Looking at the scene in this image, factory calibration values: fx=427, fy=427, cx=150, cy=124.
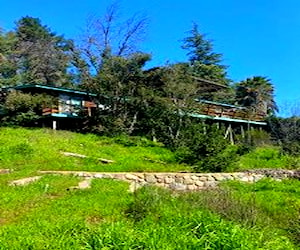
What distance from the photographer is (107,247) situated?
483cm

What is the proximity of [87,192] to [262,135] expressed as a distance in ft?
78.5

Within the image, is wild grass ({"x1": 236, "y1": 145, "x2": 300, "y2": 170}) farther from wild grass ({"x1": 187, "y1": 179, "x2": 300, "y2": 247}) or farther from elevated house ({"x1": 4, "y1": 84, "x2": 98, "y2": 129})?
elevated house ({"x1": 4, "y1": 84, "x2": 98, "y2": 129})

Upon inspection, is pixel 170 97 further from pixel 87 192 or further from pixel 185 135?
pixel 87 192

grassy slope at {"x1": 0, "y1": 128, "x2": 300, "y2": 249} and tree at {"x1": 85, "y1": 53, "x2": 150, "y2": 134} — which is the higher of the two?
tree at {"x1": 85, "y1": 53, "x2": 150, "y2": 134}

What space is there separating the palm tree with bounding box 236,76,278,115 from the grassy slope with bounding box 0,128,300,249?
1033 inches

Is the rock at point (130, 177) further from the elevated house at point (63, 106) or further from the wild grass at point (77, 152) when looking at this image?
the elevated house at point (63, 106)

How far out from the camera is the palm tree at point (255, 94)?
38500 mm

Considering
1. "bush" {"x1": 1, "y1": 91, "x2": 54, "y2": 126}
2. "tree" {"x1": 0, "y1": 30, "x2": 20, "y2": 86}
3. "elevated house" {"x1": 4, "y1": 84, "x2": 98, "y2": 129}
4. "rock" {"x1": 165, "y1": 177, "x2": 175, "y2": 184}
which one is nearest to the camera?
"rock" {"x1": 165, "y1": 177, "x2": 175, "y2": 184}

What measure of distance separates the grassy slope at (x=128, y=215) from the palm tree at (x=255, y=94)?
1033 inches

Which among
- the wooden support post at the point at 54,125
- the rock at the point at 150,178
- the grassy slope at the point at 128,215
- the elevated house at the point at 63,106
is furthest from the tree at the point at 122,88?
the rock at the point at 150,178

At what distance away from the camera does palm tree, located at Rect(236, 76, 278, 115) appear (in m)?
38.5

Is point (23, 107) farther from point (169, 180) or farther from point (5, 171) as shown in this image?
point (169, 180)

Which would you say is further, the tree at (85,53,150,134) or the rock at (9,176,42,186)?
the tree at (85,53,150,134)

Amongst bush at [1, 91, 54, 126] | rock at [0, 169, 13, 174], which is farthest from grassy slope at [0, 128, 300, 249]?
bush at [1, 91, 54, 126]
